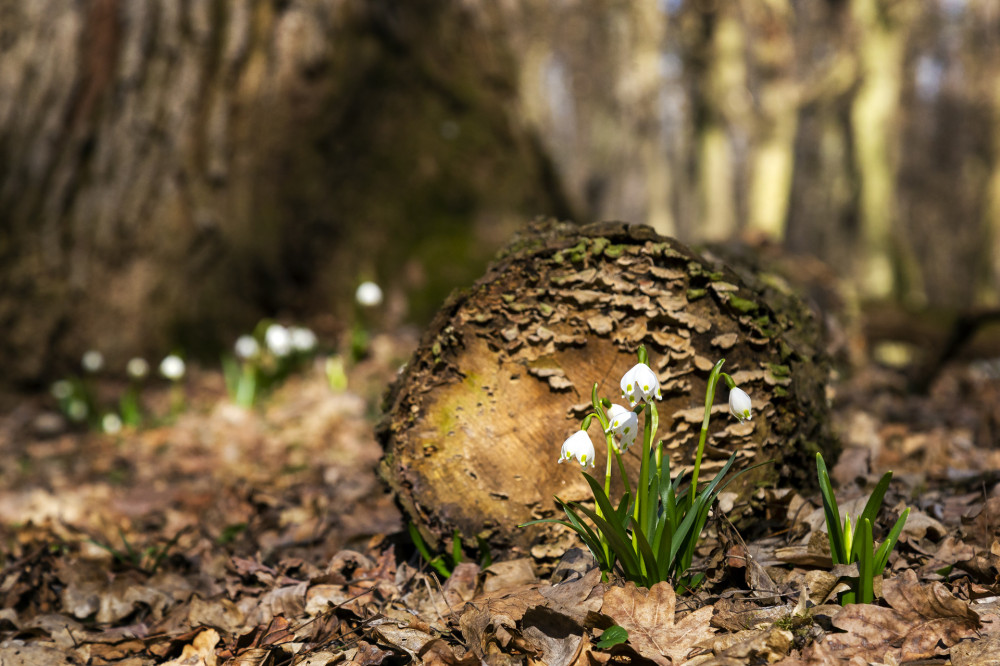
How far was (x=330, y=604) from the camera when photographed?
179 cm

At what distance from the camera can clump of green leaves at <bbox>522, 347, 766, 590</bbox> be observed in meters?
1.52

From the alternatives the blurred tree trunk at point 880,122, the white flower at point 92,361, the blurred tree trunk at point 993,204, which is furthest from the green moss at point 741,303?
the blurred tree trunk at point 993,204

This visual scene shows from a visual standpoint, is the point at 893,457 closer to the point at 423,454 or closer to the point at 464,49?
the point at 423,454

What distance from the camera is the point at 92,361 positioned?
16.6 ft

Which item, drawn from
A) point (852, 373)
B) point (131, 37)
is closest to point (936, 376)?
point (852, 373)

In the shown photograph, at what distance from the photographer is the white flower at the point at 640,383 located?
1.50 meters

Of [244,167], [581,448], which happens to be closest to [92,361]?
[244,167]

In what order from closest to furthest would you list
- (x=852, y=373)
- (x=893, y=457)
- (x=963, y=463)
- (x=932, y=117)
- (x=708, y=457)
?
(x=708, y=457) < (x=963, y=463) < (x=893, y=457) < (x=852, y=373) < (x=932, y=117)

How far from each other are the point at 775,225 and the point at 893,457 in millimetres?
8372

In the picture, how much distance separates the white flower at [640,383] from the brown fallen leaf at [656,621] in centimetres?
43

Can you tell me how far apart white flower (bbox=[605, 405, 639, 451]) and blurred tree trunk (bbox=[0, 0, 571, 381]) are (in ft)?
12.1

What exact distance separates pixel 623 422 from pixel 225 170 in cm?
489

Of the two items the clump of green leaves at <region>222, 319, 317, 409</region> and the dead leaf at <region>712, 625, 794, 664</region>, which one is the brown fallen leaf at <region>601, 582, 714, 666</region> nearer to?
the dead leaf at <region>712, 625, 794, 664</region>

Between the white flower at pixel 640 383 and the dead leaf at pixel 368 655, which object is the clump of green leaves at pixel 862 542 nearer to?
the white flower at pixel 640 383
